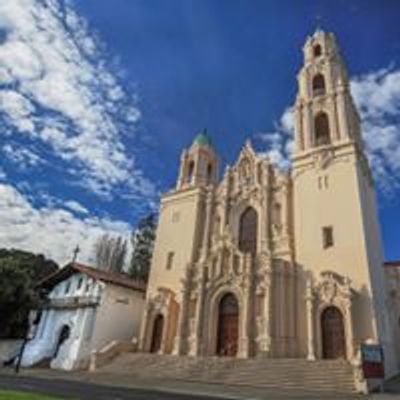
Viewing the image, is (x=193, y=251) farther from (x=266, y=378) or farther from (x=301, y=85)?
(x=301, y=85)

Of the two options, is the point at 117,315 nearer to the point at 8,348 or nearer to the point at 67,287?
the point at 67,287

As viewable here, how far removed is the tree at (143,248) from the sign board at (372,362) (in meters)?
33.3

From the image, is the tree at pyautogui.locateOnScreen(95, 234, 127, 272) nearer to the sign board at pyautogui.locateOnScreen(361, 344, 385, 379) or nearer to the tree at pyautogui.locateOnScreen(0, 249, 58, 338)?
the tree at pyautogui.locateOnScreen(0, 249, 58, 338)

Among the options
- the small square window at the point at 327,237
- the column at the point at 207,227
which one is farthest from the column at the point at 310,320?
the column at the point at 207,227

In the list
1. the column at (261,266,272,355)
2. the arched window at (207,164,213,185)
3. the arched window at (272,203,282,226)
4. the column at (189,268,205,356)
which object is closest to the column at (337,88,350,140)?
the arched window at (272,203,282,226)

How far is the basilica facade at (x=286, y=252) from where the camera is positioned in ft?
68.3

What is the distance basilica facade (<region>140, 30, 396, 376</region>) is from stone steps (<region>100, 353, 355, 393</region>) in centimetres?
197

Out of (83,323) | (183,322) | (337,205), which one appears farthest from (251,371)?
(83,323)

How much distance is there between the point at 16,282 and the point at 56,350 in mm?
6225

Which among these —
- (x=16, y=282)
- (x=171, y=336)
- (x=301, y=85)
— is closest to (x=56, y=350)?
(x=16, y=282)

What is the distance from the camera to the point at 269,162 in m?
29.1

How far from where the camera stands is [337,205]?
23.3m

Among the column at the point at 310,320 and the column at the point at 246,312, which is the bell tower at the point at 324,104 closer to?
the column at the point at 246,312

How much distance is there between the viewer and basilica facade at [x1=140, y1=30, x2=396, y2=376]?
20812mm
